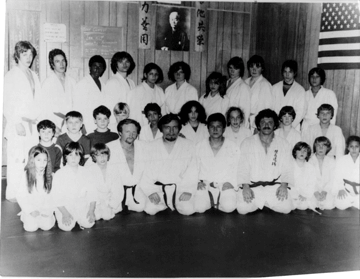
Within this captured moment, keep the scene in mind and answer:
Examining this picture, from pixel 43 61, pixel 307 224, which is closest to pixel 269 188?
pixel 307 224

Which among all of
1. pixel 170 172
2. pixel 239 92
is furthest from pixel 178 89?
pixel 170 172

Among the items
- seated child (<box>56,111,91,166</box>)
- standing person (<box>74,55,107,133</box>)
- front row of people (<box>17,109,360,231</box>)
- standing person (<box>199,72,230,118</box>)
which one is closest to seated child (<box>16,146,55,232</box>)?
front row of people (<box>17,109,360,231</box>)

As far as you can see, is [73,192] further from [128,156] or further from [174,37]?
[174,37]

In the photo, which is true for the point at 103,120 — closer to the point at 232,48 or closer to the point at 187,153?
the point at 187,153

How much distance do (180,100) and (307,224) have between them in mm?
1404

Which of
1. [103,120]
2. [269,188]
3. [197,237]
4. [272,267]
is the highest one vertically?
[103,120]

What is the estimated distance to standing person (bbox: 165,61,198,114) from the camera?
10.0 feet

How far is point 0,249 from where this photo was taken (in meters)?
2.82

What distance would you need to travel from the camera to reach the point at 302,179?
10.7 feet

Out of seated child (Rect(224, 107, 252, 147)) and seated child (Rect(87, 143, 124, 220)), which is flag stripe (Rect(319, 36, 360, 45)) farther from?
seated child (Rect(87, 143, 124, 220))

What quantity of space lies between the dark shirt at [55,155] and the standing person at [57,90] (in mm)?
136

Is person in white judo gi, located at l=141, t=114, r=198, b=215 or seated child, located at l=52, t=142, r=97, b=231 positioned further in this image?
person in white judo gi, located at l=141, t=114, r=198, b=215

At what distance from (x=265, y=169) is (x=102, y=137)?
1291mm

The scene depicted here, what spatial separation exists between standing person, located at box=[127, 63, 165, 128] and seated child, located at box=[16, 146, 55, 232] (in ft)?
2.30
